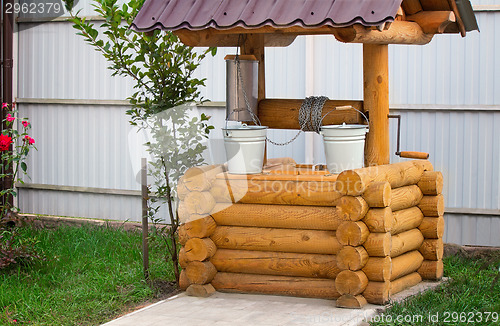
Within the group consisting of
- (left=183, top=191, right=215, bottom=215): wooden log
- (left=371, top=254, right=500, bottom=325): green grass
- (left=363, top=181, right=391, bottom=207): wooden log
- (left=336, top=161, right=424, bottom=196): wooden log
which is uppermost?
(left=336, top=161, right=424, bottom=196): wooden log

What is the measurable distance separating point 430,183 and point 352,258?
1416 millimetres

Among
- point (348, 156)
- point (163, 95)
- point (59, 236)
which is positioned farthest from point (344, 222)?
point (59, 236)

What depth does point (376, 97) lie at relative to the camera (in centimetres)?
659

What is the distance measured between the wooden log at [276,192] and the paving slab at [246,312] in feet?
2.53

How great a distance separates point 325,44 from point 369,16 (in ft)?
9.59

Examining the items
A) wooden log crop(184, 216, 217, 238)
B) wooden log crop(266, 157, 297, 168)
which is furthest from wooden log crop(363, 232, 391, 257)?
wooden log crop(266, 157, 297, 168)

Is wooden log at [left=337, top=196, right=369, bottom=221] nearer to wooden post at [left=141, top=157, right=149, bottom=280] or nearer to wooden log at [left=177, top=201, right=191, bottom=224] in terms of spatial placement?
wooden log at [left=177, top=201, right=191, bottom=224]

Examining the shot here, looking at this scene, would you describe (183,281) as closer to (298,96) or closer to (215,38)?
(215,38)

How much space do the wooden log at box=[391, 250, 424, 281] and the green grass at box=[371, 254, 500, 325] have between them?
0.28 metres

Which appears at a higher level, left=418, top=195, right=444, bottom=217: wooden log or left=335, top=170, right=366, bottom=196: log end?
left=335, top=170, right=366, bottom=196: log end

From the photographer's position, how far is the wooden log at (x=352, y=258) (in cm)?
596

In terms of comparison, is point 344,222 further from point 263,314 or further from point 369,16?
point 369,16

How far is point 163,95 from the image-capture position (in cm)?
698

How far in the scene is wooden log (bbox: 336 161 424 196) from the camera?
235 inches
